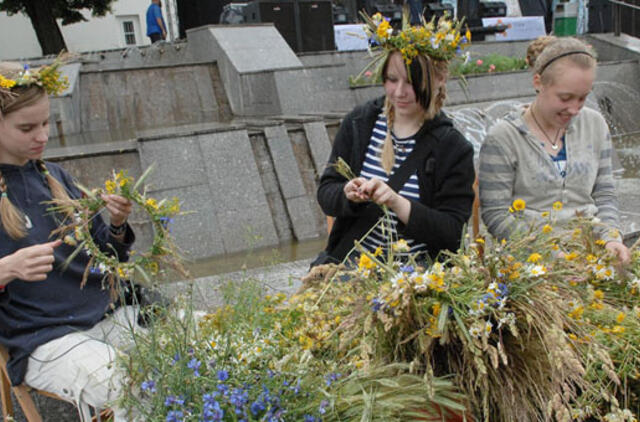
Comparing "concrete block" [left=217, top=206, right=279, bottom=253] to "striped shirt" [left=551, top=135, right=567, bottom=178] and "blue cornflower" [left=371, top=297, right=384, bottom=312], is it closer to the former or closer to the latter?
"striped shirt" [left=551, top=135, right=567, bottom=178]

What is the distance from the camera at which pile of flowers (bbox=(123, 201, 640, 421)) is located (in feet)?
4.91

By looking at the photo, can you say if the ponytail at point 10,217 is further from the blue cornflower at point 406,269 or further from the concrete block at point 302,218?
the concrete block at point 302,218

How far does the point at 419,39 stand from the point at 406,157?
0.48 m

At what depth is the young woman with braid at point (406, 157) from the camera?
101 inches

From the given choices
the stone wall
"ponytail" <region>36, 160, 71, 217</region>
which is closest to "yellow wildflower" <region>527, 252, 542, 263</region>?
"ponytail" <region>36, 160, 71, 217</region>

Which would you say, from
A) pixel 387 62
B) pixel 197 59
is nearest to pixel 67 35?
pixel 197 59

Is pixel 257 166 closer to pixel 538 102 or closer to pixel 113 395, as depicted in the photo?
pixel 538 102

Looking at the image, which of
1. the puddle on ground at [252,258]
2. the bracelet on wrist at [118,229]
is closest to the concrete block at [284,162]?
the puddle on ground at [252,258]

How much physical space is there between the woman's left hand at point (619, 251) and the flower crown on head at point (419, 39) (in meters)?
0.93

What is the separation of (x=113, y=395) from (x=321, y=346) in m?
0.68

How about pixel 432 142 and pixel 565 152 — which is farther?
pixel 565 152

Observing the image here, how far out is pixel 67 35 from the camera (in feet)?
83.6

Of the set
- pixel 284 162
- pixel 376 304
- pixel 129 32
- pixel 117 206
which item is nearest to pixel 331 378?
pixel 376 304

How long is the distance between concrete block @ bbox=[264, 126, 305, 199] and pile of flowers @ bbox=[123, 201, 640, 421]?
15.4 ft
